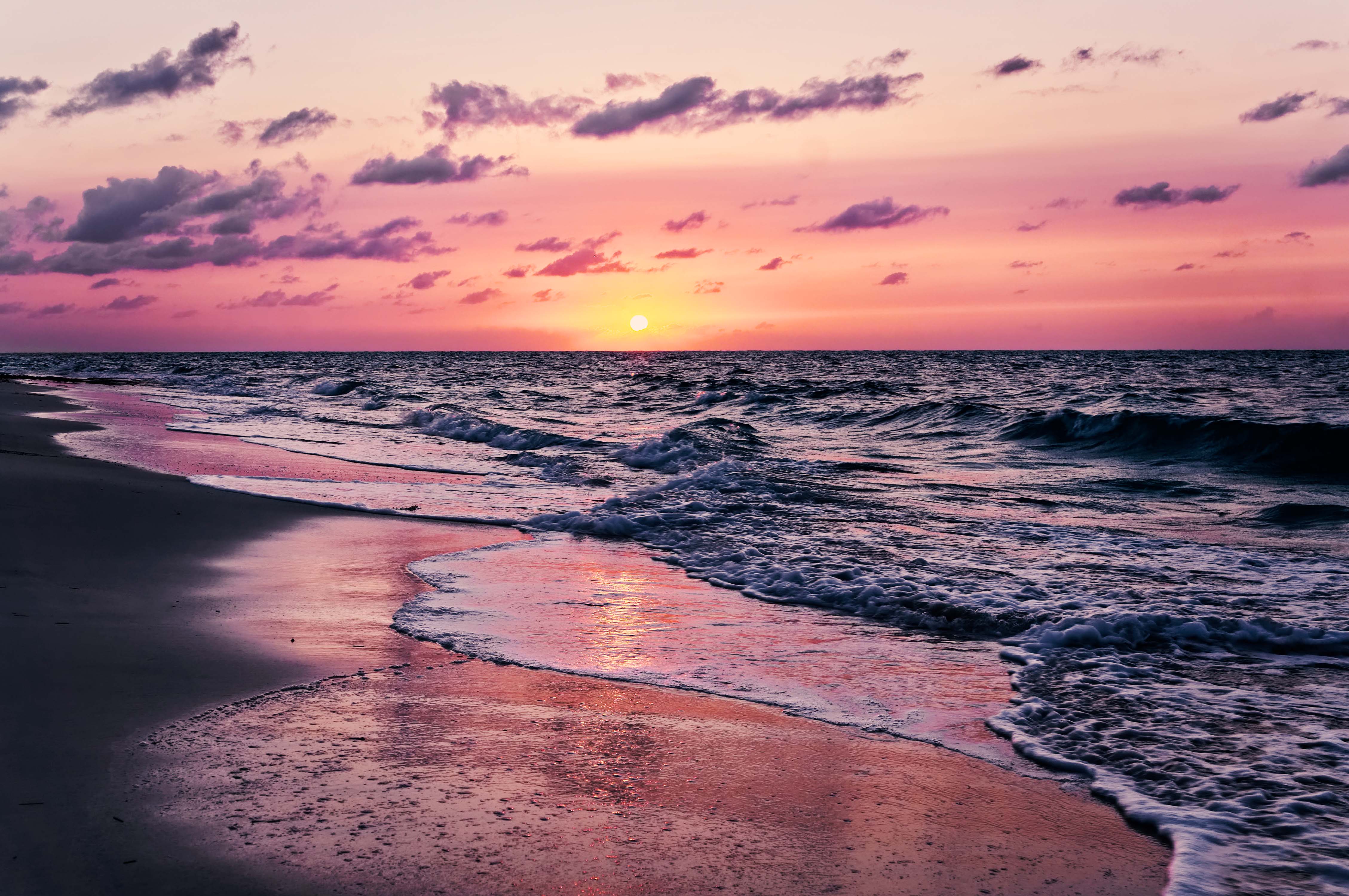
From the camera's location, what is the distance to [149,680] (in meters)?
4.49

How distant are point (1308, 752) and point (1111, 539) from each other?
5762 millimetres

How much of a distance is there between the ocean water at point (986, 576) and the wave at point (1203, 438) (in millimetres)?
78

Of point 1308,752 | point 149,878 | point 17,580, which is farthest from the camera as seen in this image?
point 17,580

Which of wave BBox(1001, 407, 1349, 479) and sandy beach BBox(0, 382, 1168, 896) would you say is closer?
sandy beach BBox(0, 382, 1168, 896)

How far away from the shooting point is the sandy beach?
293 cm

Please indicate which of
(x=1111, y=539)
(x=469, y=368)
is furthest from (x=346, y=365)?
(x=1111, y=539)

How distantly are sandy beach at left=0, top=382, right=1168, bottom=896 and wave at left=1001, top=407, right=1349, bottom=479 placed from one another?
51.5ft

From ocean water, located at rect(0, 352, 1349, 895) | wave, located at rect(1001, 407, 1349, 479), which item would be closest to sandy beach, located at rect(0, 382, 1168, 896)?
ocean water, located at rect(0, 352, 1349, 895)

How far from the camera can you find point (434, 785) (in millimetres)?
3492

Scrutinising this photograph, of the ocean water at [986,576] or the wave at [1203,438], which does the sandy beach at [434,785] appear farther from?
the wave at [1203,438]

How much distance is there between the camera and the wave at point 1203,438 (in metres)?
17.0

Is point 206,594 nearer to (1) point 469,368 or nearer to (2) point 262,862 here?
(2) point 262,862

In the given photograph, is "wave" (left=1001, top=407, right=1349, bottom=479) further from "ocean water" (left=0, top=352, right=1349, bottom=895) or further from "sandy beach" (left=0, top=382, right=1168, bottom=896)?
"sandy beach" (left=0, top=382, right=1168, bottom=896)

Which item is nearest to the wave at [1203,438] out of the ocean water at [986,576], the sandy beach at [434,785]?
the ocean water at [986,576]
